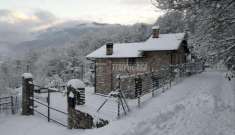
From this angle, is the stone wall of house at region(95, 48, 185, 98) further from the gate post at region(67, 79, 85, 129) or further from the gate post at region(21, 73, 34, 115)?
the gate post at region(67, 79, 85, 129)

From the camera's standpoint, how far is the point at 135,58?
27969 mm

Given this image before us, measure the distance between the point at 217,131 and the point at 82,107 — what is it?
5324 millimetres

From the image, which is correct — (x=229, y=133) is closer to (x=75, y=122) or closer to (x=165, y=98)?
(x=165, y=98)

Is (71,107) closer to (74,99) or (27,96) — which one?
(74,99)

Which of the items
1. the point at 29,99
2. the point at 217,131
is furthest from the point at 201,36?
the point at 29,99

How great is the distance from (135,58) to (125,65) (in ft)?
4.08

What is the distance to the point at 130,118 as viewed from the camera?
8.91 metres

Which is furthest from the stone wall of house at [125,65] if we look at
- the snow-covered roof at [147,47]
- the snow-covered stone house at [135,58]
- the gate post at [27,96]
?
the gate post at [27,96]

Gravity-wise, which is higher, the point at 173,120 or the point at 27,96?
the point at 173,120

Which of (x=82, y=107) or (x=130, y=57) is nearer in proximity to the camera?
(x=82, y=107)

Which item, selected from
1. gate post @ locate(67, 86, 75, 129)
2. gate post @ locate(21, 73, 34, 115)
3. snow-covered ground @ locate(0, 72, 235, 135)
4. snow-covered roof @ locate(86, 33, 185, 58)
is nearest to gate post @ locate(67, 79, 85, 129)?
gate post @ locate(67, 86, 75, 129)

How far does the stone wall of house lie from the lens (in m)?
26.8

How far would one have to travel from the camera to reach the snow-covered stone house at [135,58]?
26.6 m

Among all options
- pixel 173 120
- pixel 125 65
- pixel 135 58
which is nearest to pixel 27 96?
pixel 173 120
